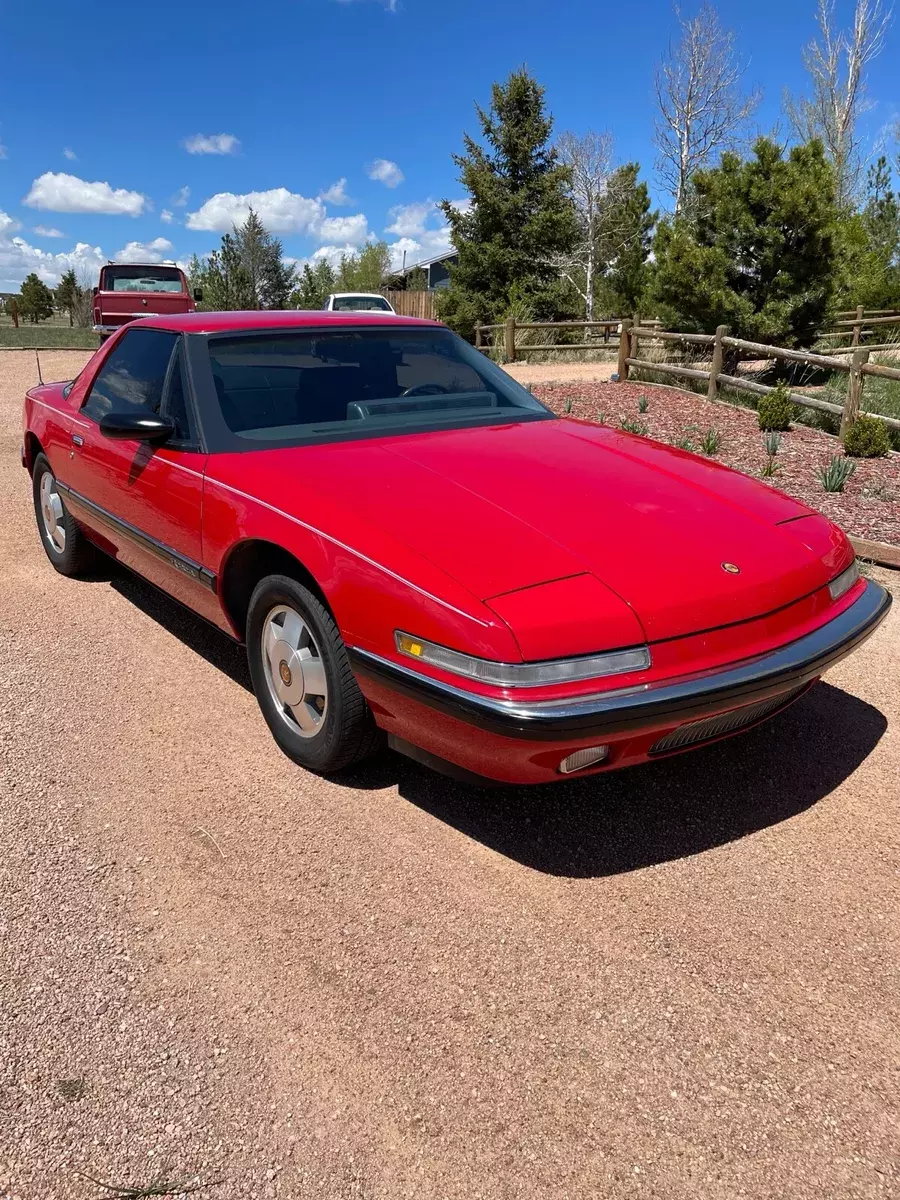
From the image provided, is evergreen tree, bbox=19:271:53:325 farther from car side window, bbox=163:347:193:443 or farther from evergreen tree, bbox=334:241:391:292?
car side window, bbox=163:347:193:443

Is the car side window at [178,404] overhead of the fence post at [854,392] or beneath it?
overhead

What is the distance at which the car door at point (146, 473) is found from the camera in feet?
11.4

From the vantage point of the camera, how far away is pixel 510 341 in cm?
2209

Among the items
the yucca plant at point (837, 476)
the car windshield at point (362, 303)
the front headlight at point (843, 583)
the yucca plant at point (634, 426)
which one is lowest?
the yucca plant at point (837, 476)

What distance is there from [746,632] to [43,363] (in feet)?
68.2

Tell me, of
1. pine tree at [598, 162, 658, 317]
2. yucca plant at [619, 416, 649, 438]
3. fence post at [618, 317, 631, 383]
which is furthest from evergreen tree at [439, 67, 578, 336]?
yucca plant at [619, 416, 649, 438]

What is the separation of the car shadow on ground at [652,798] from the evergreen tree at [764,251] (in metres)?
13.0

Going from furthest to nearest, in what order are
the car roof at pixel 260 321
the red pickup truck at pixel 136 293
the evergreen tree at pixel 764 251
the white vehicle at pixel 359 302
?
the white vehicle at pixel 359 302 < the red pickup truck at pixel 136 293 < the evergreen tree at pixel 764 251 < the car roof at pixel 260 321

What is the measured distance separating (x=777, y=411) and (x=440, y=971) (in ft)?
29.6

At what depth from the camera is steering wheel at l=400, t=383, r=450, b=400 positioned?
3849 millimetres

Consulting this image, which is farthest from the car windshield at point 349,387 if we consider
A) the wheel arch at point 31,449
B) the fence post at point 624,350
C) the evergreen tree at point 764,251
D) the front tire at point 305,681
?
the evergreen tree at point 764,251

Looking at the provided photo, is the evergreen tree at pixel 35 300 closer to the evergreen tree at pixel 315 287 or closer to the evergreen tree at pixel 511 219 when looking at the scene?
the evergreen tree at pixel 315 287

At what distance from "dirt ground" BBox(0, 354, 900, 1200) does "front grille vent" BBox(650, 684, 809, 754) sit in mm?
343

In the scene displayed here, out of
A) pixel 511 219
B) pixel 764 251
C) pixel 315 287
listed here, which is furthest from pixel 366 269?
pixel 764 251
